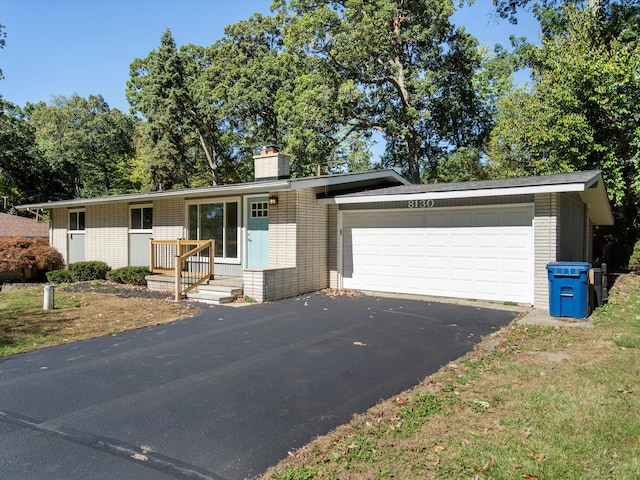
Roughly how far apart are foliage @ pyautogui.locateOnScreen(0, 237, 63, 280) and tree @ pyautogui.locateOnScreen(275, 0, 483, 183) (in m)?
15.1

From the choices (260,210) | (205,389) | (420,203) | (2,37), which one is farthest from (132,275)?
(2,37)

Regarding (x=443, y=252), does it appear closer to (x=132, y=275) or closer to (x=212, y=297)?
(x=212, y=297)

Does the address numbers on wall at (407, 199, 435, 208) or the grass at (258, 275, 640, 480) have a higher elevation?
the address numbers on wall at (407, 199, 435, 208)

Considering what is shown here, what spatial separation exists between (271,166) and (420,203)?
4.58 m

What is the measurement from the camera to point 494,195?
373 inches

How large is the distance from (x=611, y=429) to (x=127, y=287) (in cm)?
1291

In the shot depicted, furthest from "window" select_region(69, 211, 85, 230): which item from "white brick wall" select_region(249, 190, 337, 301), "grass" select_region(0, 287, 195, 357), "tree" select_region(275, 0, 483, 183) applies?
"tree" select_region(275, 0, 483, 183)

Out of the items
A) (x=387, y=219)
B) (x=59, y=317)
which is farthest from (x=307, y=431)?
(x=387, y=219)

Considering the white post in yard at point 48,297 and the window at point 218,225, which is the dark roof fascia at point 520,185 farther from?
the white post in yard at point 48,297

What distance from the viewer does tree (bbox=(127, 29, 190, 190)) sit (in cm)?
2839

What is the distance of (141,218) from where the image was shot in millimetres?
15203

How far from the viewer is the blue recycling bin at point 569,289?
26.5ft

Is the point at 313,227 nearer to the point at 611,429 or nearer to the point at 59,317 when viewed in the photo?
the point at 59,317

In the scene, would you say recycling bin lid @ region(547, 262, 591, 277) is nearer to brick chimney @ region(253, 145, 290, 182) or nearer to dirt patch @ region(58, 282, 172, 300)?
brick chimney @ region(253, 145, 290, 182)
